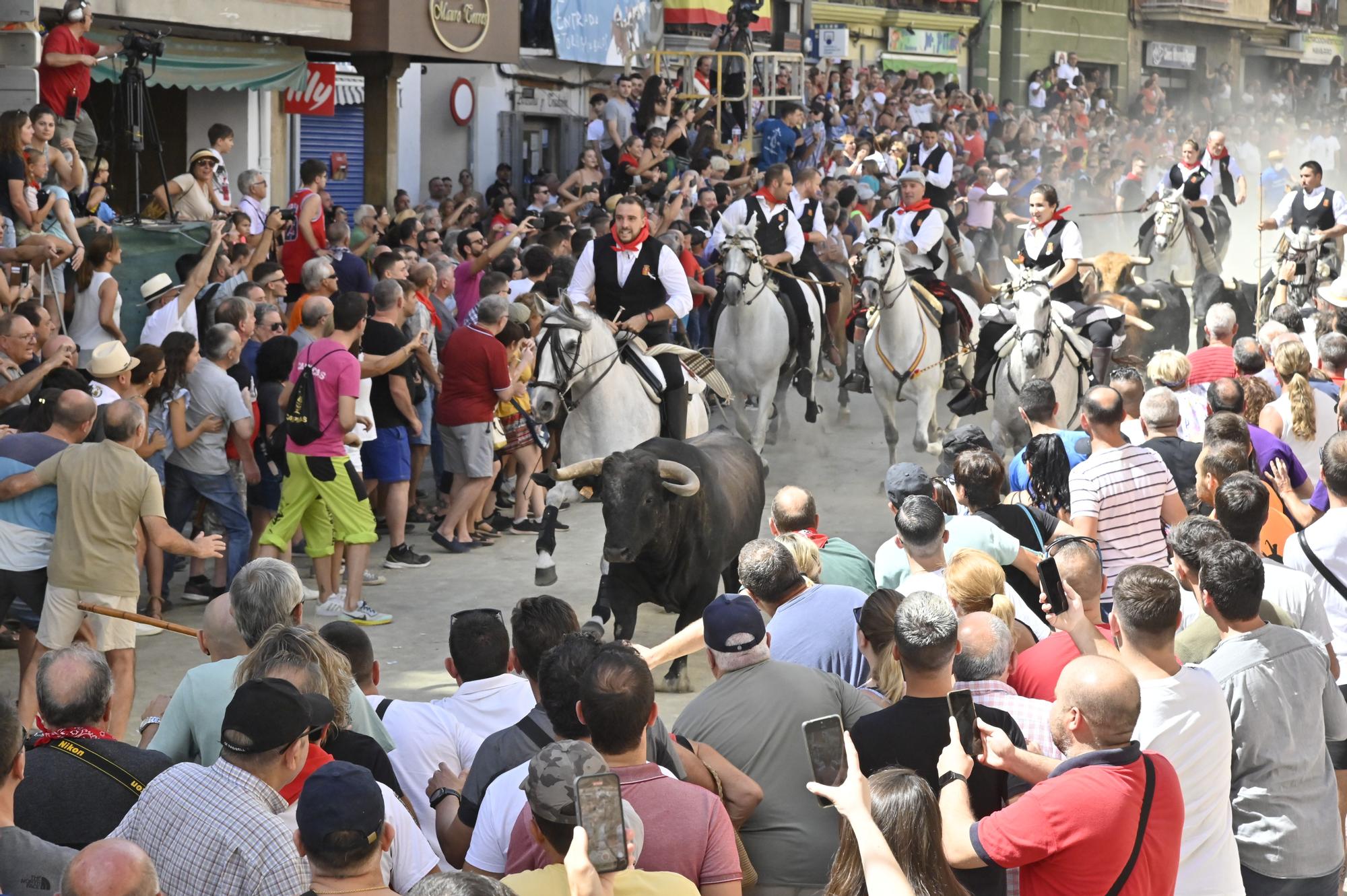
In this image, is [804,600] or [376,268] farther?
[376,268]

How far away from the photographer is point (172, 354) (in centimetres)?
911

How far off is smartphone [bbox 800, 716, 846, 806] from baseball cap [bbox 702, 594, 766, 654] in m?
1.03

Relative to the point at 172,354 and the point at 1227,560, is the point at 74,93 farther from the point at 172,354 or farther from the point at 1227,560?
the point at 1227,560

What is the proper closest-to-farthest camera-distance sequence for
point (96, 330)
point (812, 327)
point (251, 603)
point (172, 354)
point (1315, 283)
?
point (251, 603) < point (172, 354) < point (96, 330) < point (812, 327) < point (1315, 283)

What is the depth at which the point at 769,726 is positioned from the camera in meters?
4.60

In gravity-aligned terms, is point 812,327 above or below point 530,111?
below

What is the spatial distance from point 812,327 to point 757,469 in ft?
19.1

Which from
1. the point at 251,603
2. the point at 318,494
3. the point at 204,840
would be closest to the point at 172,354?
the point at 318,494

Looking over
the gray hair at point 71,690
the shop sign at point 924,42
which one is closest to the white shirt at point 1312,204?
the gray hair at point 71,690

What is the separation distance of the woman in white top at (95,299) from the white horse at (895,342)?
21.0 ft

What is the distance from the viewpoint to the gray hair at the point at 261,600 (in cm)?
546

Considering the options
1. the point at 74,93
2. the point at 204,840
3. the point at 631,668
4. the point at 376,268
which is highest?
the point at 74,93

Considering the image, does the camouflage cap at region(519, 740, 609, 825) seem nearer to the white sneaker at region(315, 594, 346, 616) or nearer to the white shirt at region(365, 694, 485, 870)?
the white shirt at region(365, 694, 485, 870)

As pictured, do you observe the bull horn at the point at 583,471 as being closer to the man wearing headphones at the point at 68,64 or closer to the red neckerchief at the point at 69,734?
the red neckerchief at the point at 69,734
